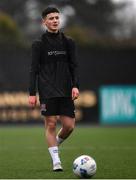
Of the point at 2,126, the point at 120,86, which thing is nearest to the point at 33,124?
the point at 2,126

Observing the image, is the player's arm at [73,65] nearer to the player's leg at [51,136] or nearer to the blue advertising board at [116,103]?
the player's leg at [51,136]

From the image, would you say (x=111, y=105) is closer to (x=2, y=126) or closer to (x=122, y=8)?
(x=2, y=126)

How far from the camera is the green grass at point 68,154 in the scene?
10.2 meters

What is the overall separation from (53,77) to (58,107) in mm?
401

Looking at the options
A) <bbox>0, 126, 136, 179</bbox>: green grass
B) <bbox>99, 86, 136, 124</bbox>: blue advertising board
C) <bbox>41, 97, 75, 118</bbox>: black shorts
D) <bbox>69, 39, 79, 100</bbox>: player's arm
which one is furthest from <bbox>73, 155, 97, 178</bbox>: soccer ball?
<bbox>99, 86, 136, 124</bbox>: blue advertising board

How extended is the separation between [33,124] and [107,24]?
466 inches

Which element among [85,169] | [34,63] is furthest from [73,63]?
[85,169]

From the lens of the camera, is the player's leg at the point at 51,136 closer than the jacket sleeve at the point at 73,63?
Yes

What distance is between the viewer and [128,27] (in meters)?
38.9

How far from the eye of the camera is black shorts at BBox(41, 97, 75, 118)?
10453 mm

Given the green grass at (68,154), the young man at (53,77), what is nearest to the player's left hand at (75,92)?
the young man at (53,77)

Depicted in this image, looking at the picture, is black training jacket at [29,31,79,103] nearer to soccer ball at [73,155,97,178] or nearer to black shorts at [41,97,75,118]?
black shorts at [41,97,75,118]

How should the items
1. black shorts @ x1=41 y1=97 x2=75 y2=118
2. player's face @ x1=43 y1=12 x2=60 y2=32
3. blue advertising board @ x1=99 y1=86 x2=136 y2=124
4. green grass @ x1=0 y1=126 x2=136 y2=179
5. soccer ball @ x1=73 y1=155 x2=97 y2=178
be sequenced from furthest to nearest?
blue advertising board @ x1=99 y1=86 x2=136 y2=124
black shorts @ x1=41 y1=97 x2=75 y2=118
player's face @ x1=43 y1=12 x2=60 y2=32
green grass @ x1=0 y1=126 x2=136 y2=179
soccer ball @ x1=73 y1=155 x2=97 y2=178

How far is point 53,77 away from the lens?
1051 centimetres
